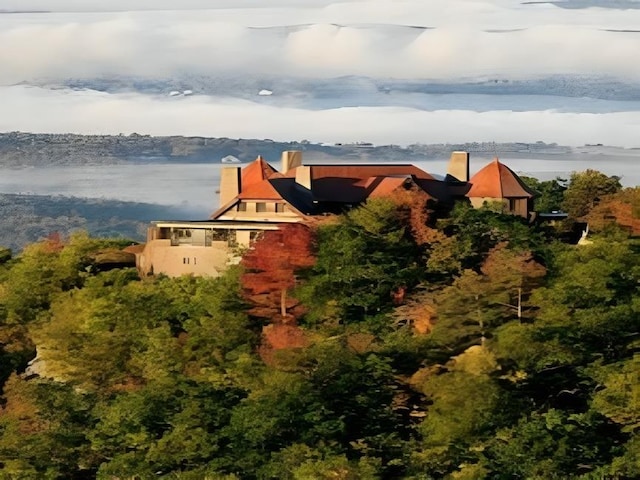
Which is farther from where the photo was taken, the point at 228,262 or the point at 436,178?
the point at 436,178

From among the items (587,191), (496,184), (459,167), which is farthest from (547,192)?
(496,184)

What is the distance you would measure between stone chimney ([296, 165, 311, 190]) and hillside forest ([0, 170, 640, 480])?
11.1 ft

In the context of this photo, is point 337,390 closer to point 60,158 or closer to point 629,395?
point 629,395

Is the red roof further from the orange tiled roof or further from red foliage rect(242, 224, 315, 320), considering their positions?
red foliage rect(242, 224, 315, 320)

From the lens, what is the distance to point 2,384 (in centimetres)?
3950

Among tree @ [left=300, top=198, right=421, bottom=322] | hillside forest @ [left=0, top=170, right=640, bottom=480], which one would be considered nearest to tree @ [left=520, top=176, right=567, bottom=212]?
hillside forest @ [left=0, top=170, right=640, bottom=480]

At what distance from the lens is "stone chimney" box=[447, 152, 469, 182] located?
132 ft

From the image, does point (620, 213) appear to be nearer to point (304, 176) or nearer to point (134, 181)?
point (304, 176)

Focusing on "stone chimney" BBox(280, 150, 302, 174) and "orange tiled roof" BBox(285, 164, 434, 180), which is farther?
"stone chimney" BBox(280, 150, 302, 174)

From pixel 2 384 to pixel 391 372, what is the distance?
48.6 feet

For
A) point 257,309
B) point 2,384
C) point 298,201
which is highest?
point 298,201

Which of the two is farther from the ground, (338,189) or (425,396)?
(338,189)

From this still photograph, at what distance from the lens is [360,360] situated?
2980 cm

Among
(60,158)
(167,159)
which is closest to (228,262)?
(167,159)
